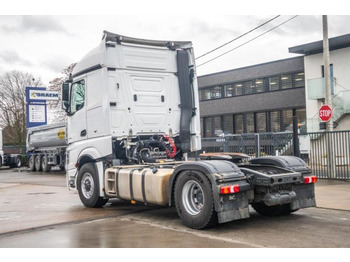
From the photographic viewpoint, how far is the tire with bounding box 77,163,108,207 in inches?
406

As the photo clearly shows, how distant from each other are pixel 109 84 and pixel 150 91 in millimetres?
1094

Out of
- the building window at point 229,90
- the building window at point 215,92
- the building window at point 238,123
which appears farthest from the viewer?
the building window at point 215,92

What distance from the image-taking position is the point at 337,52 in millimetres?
29406

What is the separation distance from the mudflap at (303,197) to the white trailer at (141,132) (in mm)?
18

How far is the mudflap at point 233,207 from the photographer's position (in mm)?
7023

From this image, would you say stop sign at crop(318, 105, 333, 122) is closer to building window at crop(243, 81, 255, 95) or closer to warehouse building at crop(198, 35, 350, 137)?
warehouse building at crop(198, 35, 350, 137)

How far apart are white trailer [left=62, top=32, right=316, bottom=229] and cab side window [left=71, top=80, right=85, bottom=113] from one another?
0.02 metres

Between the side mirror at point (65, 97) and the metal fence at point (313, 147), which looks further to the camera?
the metal fence at point (313, 147)

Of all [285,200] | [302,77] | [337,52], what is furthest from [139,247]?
[302,77]

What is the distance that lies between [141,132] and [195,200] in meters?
3.22

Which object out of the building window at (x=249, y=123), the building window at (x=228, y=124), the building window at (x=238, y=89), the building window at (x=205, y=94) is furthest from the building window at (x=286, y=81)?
the building window at (x=205, y=94)

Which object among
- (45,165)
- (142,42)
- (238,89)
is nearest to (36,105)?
(45,165)

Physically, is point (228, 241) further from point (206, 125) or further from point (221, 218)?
point (206, 125)

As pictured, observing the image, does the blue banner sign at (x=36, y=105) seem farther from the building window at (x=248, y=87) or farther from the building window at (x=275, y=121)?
the building window at (x=275, y=121)
